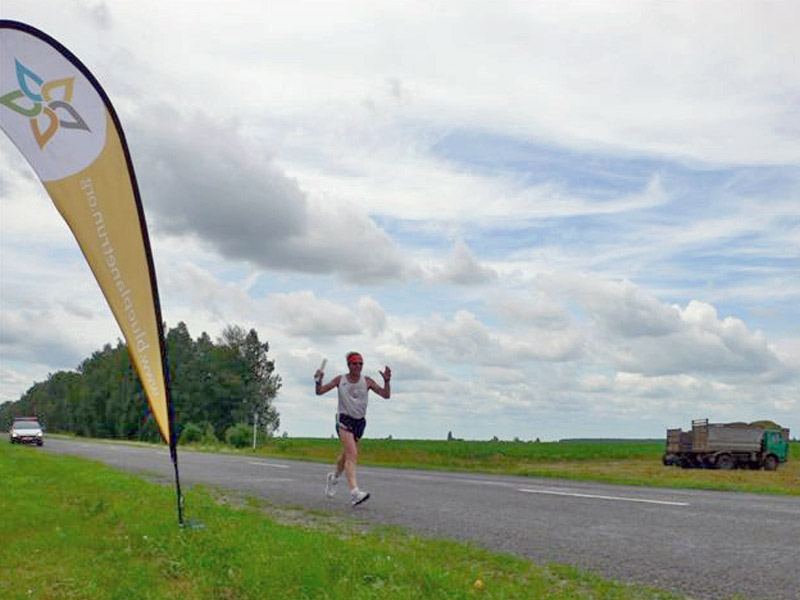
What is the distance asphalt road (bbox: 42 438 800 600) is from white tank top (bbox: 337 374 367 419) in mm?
1307

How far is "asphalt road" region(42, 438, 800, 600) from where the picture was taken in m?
6.48

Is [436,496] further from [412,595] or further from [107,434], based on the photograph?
[107,434]

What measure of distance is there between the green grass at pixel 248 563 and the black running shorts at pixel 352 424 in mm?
1479

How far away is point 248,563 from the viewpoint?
6.47 m

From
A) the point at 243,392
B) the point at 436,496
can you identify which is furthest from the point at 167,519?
the point at 243,392

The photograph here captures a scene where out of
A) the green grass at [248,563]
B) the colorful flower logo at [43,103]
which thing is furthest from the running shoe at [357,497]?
the colorful flower logo at [43,103]

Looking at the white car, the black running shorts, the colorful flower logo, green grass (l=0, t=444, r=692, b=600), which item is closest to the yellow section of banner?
the colorful flower logo

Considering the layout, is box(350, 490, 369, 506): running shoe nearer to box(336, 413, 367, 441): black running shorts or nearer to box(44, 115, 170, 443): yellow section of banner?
box(336, 413, 367, 441): black running shorts

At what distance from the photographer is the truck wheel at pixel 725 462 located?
39.6 m

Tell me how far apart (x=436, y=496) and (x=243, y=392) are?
95506 millimetres

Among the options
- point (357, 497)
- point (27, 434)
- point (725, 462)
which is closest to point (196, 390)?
point (27, 434)

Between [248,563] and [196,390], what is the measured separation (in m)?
105

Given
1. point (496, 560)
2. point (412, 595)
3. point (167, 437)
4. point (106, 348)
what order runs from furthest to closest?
point (106, 348) → point (167, 437) → point (496, 560) → point (412, 595)

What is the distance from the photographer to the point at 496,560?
6840 millimetres
